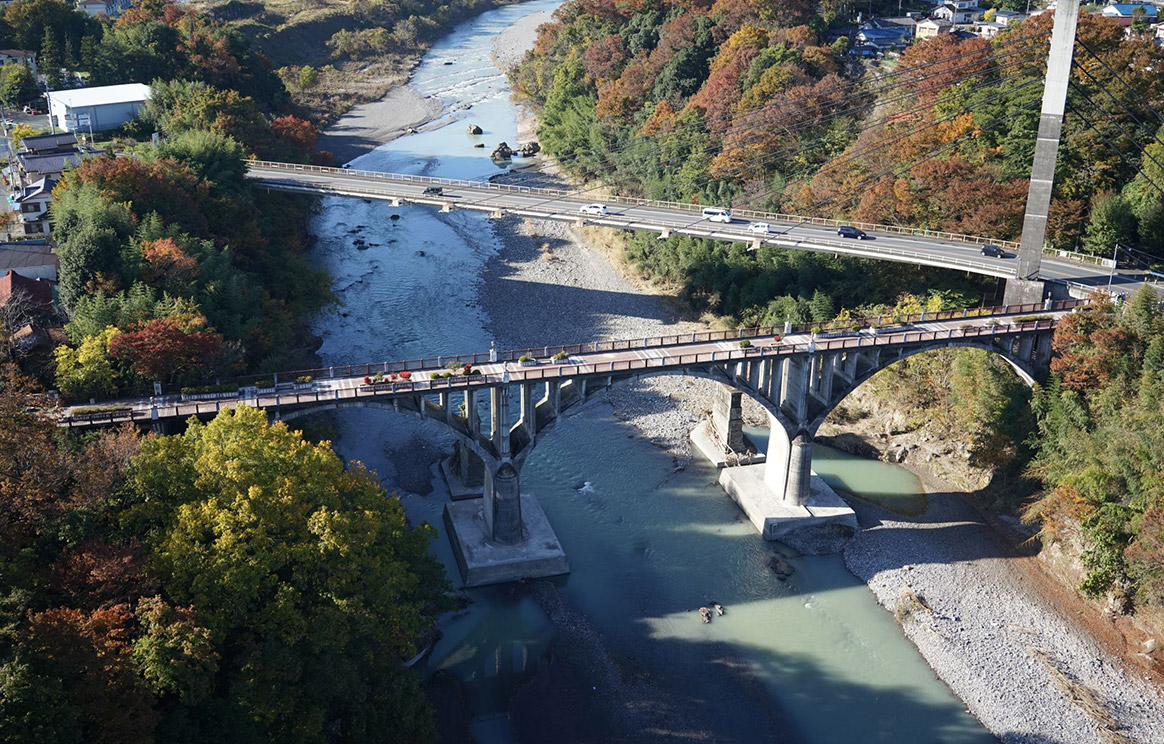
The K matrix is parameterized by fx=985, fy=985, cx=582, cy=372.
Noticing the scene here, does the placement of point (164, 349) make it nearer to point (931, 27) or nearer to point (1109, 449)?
point (1109, 449)

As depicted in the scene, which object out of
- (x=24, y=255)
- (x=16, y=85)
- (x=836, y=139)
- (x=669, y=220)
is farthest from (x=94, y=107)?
(x=836, y=139)

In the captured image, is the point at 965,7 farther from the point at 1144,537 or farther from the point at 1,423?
the point at 1,423

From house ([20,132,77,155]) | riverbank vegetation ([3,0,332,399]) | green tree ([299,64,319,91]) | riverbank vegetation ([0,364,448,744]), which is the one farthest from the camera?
green tree ([299,64,319,91])

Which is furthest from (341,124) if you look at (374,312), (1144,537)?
(1144,537)

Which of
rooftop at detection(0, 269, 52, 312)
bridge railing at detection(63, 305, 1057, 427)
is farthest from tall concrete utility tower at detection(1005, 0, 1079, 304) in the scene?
rooftop at detection(0, 269, 52, 312)

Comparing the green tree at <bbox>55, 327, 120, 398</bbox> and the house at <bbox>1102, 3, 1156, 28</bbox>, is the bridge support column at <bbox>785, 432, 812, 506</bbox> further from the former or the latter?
the house at <bbox>1102, 3, 1156, 28</bbox>
